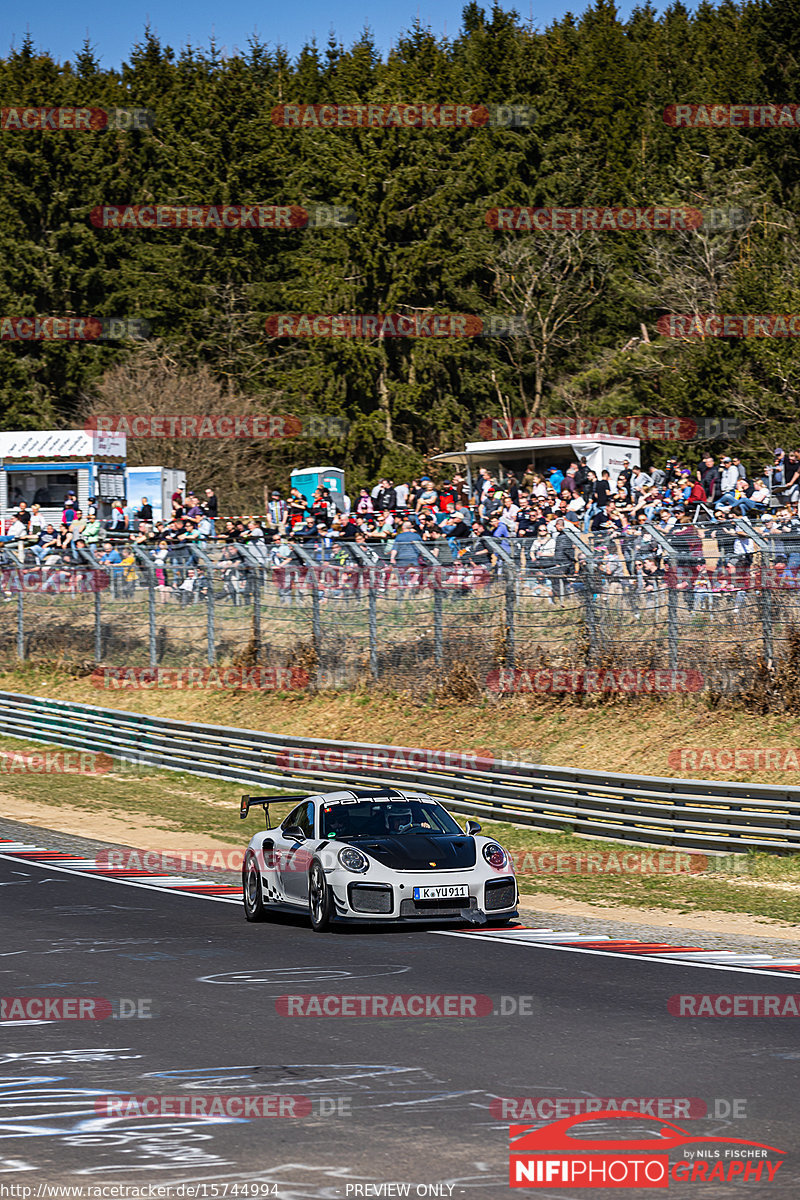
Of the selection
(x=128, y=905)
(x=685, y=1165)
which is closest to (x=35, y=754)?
(x=128, y=905)

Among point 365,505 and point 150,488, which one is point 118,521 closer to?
point 365,505

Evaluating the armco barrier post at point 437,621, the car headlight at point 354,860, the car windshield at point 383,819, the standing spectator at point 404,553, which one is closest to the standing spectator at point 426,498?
the standing spectator at point 404,553

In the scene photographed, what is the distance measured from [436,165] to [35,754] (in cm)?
3785

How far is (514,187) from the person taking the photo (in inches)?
2438

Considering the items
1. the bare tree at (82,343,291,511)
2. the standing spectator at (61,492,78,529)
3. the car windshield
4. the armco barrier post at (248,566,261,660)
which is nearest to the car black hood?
the car windshield

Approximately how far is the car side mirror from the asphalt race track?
81cm

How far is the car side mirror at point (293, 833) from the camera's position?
13480mm

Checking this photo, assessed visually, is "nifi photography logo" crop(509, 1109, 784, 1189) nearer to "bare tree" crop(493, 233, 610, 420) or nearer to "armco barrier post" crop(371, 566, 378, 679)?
"armco barrier post" crop(371, 566, 378, 679)

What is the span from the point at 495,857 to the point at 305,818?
1.86 meters

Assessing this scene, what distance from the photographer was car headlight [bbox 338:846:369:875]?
1259cm

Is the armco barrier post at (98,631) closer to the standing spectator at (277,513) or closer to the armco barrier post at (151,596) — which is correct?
the armco barrier post at (151,596)

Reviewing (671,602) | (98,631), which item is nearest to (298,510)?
(98,631)

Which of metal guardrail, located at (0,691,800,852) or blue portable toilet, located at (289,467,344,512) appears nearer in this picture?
metal guardrail, located at (0,691,800,852)

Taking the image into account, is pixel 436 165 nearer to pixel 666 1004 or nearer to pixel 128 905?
pixel 128 905
